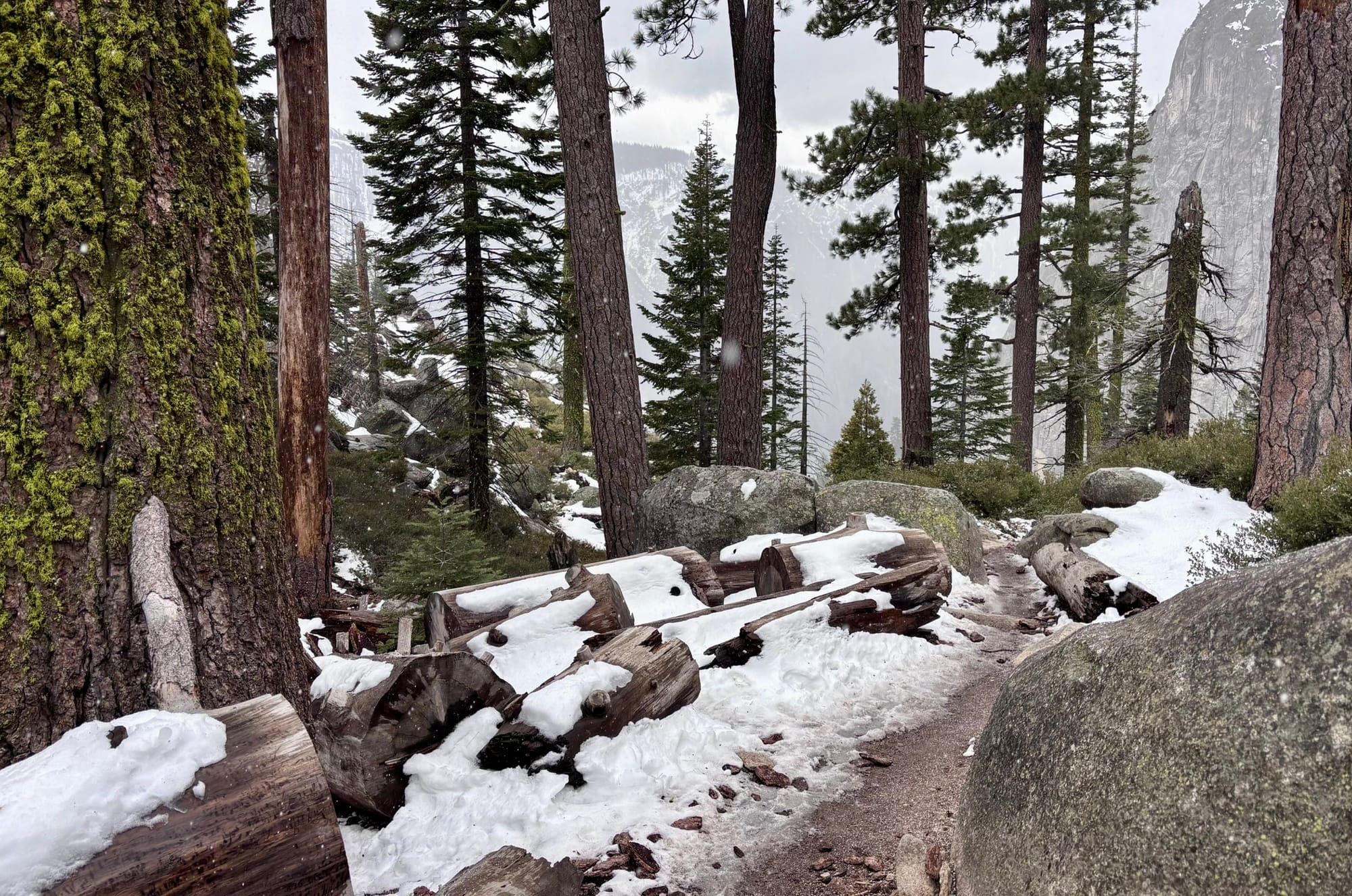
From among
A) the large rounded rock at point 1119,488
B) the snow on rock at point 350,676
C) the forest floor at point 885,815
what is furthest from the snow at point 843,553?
the large rounded rock at point 1119,488

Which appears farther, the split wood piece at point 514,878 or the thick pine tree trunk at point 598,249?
the thick pine tree trunk at point 598,249

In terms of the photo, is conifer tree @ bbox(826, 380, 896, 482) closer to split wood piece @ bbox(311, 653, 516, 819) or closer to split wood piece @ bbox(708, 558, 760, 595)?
split wood piece @ bbox(708, 558, 760, 595)

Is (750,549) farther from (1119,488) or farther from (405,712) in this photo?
(1119,488)

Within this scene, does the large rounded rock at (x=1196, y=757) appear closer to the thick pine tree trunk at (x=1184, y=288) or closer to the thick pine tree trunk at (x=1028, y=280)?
the thick pine tree trunk at (x=1184, y=288)

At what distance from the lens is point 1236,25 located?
120 meters

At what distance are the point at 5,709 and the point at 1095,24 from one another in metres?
23.1

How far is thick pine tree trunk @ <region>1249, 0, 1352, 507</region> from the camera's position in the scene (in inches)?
253

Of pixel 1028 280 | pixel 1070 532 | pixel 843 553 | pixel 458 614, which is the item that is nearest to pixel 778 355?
pixel 1028 280

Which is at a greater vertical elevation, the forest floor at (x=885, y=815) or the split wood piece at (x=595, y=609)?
the split wood piece at (x=595, y=609)

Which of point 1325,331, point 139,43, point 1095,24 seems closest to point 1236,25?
point 1095,24

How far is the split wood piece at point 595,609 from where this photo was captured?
4359 millimetres

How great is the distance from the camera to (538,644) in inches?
172

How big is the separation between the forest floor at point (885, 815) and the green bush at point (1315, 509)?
2.63m

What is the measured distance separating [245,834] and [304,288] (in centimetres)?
681
